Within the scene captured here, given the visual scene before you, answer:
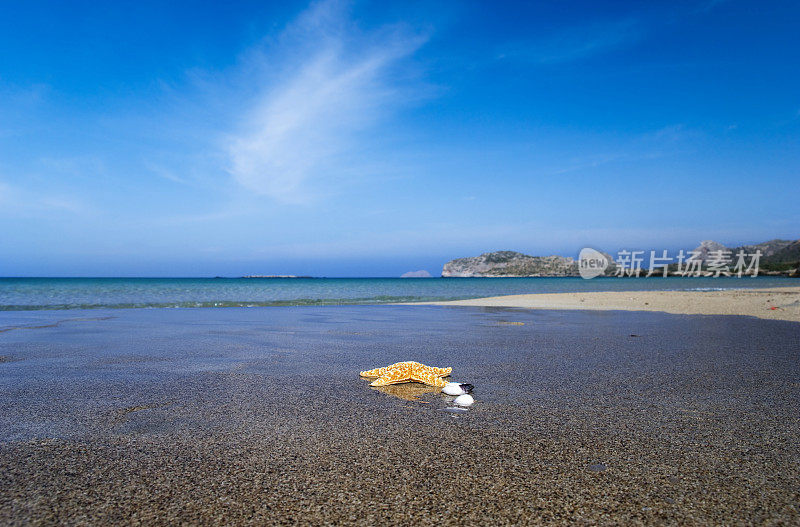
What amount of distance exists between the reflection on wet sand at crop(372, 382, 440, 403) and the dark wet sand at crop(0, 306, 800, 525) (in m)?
0.06

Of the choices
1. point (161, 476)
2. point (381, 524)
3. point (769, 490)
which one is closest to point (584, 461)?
point (769, 490)

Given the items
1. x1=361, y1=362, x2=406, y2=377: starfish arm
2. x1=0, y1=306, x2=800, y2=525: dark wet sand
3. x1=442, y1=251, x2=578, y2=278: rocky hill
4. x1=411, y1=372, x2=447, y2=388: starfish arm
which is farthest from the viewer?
x1=442, y1=251, x2=578, y2=278: rocky hill

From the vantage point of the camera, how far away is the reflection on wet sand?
515 centimetres

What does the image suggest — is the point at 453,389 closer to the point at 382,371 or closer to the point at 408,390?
the point at 408,390

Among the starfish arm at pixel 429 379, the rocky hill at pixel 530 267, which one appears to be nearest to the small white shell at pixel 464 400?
the starfish arm at pixel 429 379

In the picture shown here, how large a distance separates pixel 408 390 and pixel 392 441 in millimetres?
1790

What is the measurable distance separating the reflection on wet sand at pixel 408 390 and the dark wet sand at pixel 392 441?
6cm

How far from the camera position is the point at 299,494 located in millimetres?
2727

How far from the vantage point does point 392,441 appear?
3.66 meters

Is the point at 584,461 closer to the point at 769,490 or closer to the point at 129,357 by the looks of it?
the point at 769,490

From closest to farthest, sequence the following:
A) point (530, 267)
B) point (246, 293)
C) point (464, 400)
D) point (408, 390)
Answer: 1. point (464, 400)
2. point (408, 390)
3. point (246, 293)
4. point (530, 267)

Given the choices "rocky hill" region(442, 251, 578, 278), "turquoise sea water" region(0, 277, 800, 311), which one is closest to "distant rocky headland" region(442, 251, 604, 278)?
"rocky hill" region(442, 251, 578, 278)

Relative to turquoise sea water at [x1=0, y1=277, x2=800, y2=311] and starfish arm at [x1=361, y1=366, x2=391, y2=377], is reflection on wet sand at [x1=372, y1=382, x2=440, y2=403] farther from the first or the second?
turquoise sea water at [x1=0, y1=277, x2=800, y2=311]

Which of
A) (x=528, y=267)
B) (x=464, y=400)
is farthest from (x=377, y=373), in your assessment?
(x=528, y=267)
